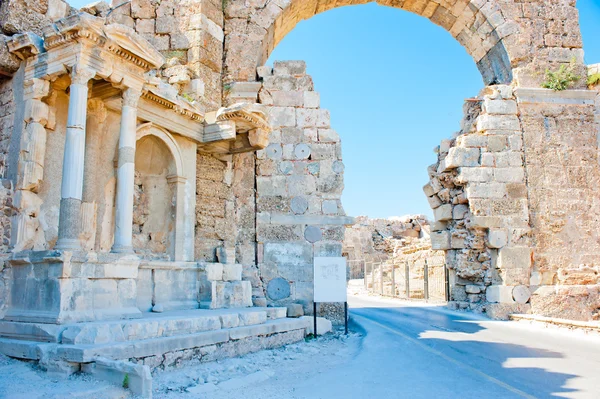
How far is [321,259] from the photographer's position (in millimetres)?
8094

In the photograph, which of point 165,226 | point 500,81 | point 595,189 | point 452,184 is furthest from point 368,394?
point 500,81

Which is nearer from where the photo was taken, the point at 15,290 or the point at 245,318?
the point at 15,290

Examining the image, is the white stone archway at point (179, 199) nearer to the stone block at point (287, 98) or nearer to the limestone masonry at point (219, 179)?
the limestone masonry at point (219, 179)

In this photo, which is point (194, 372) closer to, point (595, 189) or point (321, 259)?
point (321, 259)

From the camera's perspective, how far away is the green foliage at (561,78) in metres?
11.4

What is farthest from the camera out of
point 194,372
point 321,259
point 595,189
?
point 595,189

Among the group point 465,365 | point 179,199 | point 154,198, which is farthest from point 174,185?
point 465,365

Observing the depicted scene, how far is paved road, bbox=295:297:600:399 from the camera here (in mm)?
4594

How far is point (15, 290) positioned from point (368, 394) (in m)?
4.13

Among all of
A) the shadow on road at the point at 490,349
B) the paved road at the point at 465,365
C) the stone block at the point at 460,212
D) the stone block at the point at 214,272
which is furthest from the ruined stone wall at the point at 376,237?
the stone block at the point at 214,272

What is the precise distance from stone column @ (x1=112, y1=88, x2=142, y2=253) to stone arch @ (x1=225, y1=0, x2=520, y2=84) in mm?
4271

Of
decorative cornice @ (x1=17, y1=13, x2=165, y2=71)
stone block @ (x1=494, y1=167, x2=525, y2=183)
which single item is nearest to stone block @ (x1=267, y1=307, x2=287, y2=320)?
decorative cornice @ (x1=17, y1=13, x2=165, y2=71)

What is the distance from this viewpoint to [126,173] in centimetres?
636

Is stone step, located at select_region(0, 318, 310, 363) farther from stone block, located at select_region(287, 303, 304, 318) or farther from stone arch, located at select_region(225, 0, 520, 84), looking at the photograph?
stone arch, located at select_region(225, 0, 520, 84)
